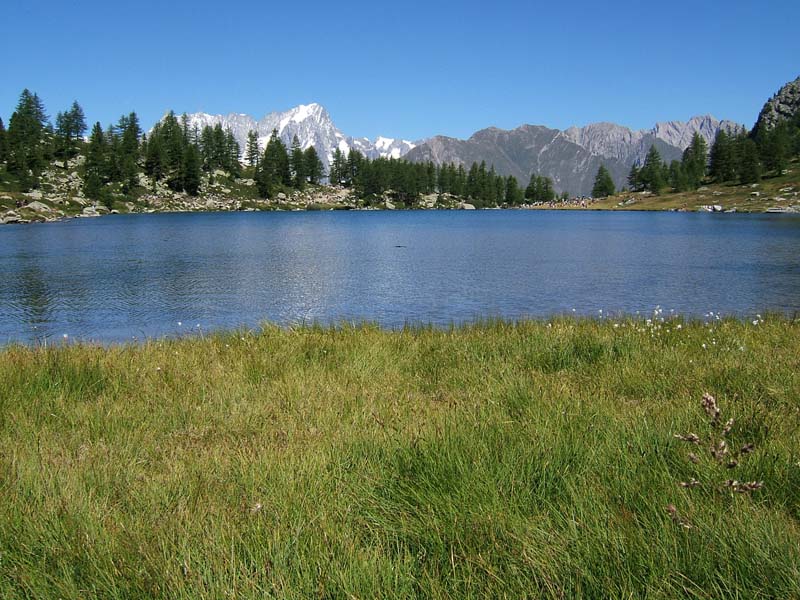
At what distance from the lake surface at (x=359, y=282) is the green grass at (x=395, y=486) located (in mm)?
5946

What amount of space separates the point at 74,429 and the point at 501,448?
4.20 metres

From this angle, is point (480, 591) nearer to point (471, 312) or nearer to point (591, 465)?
point (591, 465)

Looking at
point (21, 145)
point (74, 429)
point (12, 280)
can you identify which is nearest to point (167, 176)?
point (21, 145)

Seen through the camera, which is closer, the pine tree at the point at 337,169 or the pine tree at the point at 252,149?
the pine tree at the point at 252,149

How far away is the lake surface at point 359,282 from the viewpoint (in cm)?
2117

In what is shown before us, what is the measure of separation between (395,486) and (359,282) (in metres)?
26.6

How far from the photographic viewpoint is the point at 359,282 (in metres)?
30.4

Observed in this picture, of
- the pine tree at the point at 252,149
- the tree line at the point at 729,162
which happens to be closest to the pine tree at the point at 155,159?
the pine tree at the point at 252,149

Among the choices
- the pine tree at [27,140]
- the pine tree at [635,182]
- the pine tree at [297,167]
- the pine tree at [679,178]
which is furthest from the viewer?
the pine tree at [635,182]

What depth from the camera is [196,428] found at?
564 cm

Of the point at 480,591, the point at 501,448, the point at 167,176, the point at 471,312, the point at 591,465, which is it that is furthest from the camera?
the point at 167,176

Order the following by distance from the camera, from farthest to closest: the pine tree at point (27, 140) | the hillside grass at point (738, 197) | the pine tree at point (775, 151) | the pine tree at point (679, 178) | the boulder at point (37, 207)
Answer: the pine tree at point (679, 178) → the pine tree at point (775, 151) → the hillside grass at point (738, 197) → the pine tree at point (27, 140) → the boulder at point (37, 207)

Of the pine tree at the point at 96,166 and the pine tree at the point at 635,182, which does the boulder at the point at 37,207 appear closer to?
the pine tree at the point at 96,166

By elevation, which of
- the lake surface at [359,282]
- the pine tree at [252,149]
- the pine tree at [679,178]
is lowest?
the lake surface at [359,282]
